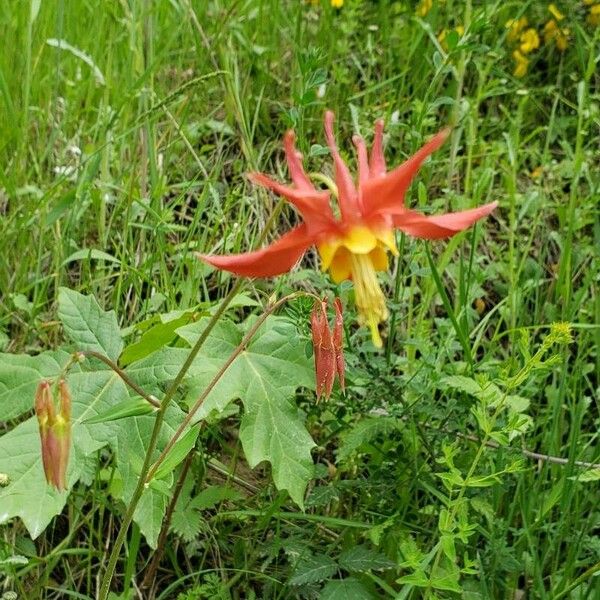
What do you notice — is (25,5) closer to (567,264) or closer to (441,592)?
(567,264)

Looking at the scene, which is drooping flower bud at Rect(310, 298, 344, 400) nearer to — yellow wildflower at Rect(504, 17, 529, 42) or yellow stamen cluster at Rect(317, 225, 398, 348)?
yellow stamen cluster at Rect(317, 225, 398, 348)

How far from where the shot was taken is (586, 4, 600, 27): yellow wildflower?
3.68 m

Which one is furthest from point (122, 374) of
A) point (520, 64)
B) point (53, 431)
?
point (520, 64)

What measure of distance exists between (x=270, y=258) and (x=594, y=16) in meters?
2.80

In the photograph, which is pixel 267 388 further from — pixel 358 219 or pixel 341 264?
pixel 358 219

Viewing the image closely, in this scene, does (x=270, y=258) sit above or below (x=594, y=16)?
below

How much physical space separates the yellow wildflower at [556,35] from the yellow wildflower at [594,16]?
103 mm

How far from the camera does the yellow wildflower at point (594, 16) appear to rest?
3676 millimetres

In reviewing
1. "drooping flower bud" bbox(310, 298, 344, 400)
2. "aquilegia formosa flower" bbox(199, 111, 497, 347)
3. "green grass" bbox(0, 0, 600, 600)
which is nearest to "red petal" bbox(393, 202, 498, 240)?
"aquilegia formosa flower" bbox(199, 111, 497, 347)

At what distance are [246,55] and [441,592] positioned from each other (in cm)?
195

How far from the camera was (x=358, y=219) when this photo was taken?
1467 mm

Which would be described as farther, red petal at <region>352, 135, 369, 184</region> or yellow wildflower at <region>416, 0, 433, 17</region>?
yellow wildflower at <region>416, 0, 433, 17</region>

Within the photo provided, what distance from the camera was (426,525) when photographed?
231 cm

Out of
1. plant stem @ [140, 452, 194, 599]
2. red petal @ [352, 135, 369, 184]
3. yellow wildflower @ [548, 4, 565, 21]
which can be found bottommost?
plant stem @ [140, 452, 194, 599]
